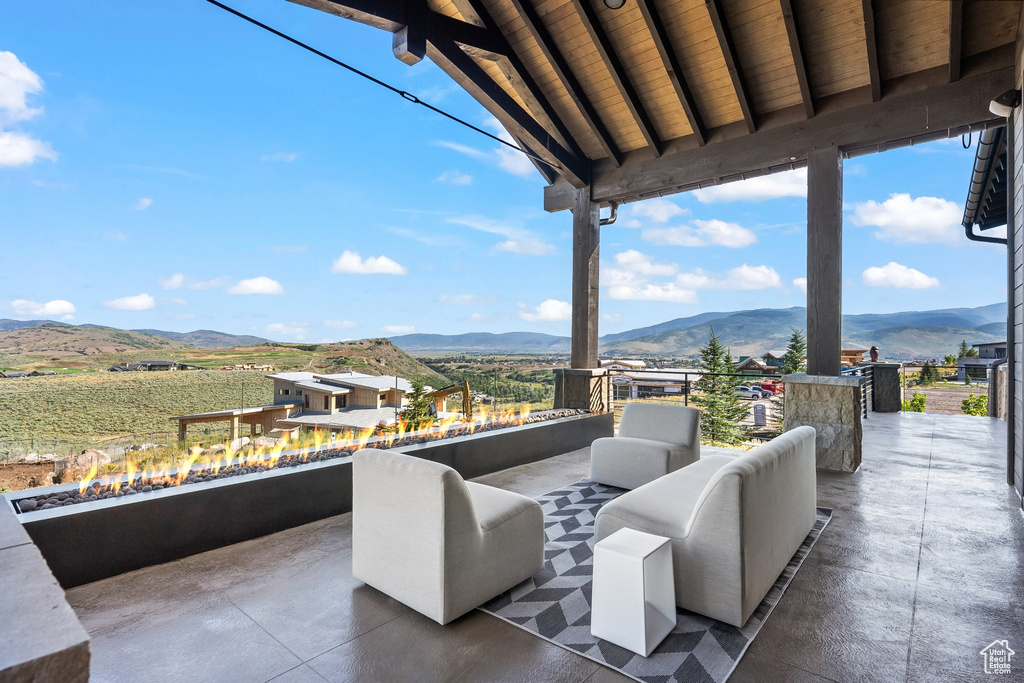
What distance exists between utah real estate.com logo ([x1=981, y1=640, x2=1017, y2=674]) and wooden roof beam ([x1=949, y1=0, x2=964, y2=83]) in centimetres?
396

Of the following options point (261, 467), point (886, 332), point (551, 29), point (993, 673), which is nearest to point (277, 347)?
point (261, 467)

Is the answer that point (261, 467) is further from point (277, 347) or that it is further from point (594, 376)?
point (594, 376)

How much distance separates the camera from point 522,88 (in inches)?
198

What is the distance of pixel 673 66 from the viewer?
14.8ft

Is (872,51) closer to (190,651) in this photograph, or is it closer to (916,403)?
(190,651)

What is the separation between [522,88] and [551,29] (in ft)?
1.92

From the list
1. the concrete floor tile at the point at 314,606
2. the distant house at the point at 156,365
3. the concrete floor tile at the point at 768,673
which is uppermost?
the distant house at the point at 156,365

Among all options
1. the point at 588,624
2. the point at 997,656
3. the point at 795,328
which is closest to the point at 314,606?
the point at 588,624

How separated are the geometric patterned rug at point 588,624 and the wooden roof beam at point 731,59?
12.2 ft

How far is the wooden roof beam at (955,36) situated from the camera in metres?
3.53

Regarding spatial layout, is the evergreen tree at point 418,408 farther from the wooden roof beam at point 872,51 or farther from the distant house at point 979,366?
the distant house at point 979,366

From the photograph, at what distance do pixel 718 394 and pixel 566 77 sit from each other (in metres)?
9.71

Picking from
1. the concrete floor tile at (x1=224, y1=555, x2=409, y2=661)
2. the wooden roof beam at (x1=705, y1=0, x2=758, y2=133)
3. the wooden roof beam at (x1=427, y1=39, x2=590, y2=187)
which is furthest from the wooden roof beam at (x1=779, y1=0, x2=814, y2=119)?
the concrete floor tile at (x1=224, y1=555, x2=409, y2=661)

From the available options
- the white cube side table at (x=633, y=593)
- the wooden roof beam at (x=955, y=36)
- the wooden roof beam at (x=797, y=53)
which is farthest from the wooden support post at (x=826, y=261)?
the white cube side table at (x=633, y=593)
